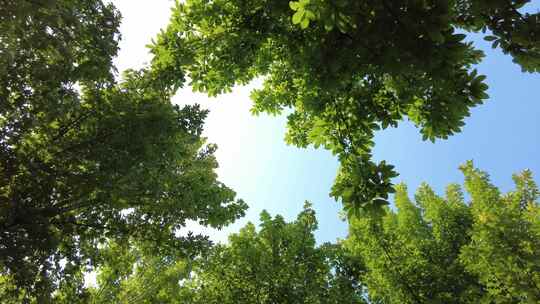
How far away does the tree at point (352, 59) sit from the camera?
11.2ft

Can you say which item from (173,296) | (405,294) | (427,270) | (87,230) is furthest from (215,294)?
(427,270)

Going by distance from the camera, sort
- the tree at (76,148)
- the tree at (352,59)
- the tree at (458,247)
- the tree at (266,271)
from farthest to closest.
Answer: the tree at (266,271), the tree at (458,247), the tree at (76,148), the tree at (352,59)

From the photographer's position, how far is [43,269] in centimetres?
706

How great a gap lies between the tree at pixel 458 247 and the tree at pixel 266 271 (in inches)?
55.2

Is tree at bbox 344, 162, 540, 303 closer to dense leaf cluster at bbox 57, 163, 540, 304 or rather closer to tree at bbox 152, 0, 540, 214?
dense leaf cluster at bbox 57, 163, 540, 304

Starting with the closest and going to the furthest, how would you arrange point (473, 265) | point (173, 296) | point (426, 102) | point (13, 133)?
point (426, 102), point (13, 133), point (473, 265), point (173, 296)

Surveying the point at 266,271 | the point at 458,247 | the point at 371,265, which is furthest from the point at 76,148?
the point at 458,247

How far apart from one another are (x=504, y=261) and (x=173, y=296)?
9834mm

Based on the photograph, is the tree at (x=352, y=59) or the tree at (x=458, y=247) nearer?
the tree at (x=352, y=59)

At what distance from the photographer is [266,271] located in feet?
32.6

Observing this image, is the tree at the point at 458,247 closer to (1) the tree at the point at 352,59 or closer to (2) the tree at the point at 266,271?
(2) the tree at the point at 266,271

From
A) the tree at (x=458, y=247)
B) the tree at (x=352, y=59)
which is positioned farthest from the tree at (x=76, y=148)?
the tree at (x=458, y=247)

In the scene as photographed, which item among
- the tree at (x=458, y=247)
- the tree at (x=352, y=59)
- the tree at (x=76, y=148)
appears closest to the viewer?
→ the tree at (x=352, y=59)

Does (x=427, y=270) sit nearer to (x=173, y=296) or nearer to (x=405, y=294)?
(x=405, y=294)
